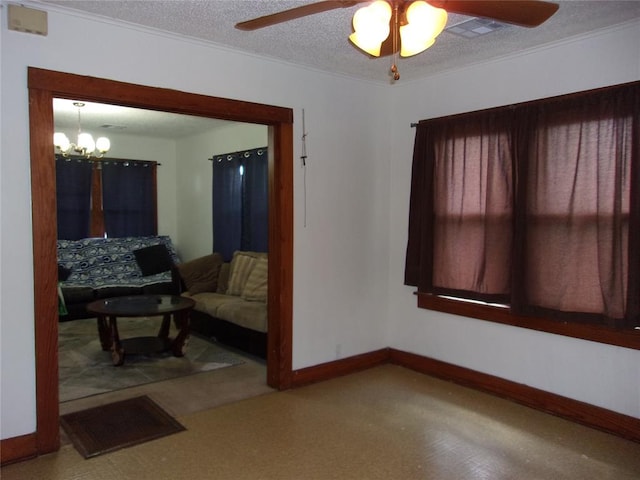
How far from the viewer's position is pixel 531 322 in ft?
11.1

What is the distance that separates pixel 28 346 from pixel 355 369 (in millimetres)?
2445

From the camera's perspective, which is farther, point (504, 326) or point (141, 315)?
point (141, 315)

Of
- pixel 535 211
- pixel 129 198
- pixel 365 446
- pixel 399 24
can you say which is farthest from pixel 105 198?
pixel 399 24

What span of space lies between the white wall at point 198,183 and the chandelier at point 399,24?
13.8 feet

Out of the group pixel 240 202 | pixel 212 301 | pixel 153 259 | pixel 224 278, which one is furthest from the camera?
pixel 153 259

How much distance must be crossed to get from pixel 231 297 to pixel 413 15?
154 inches

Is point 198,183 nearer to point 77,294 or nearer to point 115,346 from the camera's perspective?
point 77,294

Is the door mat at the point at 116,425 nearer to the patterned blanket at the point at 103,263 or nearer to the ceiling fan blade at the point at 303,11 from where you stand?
the ceiling fan blade at the point at 303,11

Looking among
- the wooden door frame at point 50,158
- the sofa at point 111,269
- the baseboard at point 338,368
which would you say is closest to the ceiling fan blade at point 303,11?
the wooden door frame at point 50,158

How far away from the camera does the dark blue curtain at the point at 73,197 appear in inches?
255

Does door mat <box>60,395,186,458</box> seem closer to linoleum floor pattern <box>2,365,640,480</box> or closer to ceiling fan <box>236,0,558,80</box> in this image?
linoleum floor pattern <box>2,365,640,480</box>

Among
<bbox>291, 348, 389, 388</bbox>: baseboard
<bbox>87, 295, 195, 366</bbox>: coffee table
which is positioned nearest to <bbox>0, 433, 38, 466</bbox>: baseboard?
<bbox>87, 295, 195, 366</bbox>: coffee table

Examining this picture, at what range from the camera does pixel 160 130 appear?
6617mm

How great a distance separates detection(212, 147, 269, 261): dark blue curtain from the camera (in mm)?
5566
